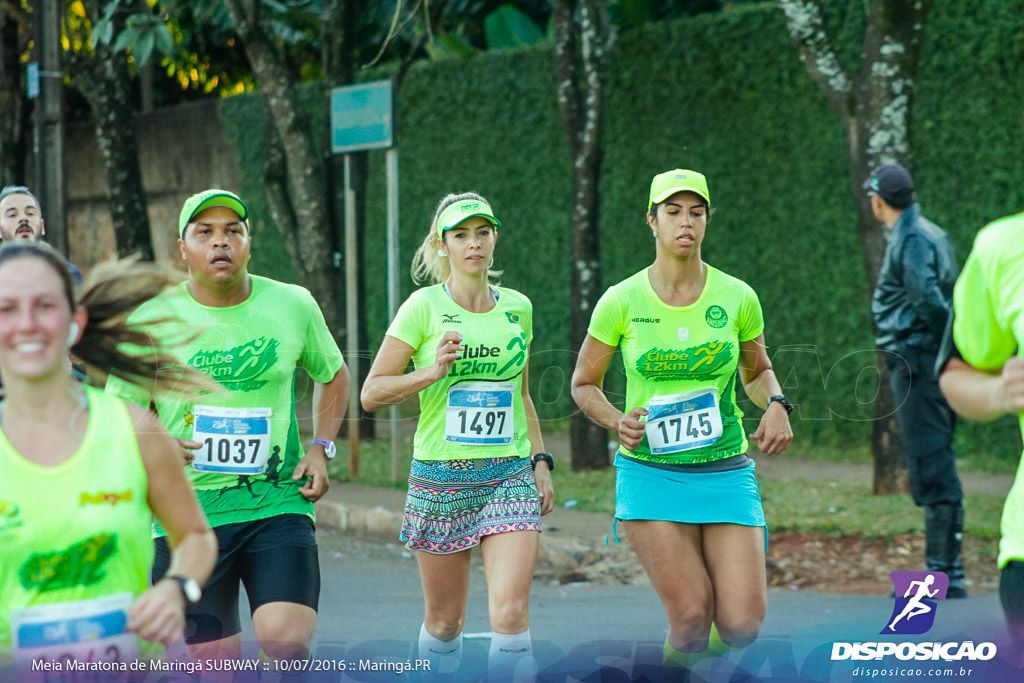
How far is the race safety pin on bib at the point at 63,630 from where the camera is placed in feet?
10.3

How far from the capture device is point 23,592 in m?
3.15

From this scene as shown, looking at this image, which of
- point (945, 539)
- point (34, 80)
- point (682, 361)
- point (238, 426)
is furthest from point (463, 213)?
point (34, 80)

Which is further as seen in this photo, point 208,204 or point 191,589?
point 208,204

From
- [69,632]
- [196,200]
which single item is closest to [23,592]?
[69,632]

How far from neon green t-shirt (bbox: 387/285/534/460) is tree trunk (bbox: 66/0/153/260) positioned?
10617 mm

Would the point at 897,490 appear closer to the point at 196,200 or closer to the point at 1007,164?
the point at 1007,164

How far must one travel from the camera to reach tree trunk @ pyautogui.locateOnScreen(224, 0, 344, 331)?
1295 centimetres

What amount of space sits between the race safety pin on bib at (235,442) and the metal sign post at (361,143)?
5.94 meters

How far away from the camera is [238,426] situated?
488 centimetres

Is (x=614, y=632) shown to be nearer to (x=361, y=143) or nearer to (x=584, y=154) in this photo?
(x=584, y=154)

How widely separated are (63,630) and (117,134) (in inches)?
513

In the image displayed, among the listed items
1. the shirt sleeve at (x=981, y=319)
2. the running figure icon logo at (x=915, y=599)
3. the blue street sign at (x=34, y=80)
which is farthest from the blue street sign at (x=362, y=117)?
the shirt sleeve at (x=981, y=319)

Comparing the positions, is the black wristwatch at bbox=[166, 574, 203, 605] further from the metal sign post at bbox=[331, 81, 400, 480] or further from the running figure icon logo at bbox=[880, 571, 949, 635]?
the metal sign post at bbox=[331, 81, 400, 480]

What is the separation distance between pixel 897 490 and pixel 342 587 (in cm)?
387
